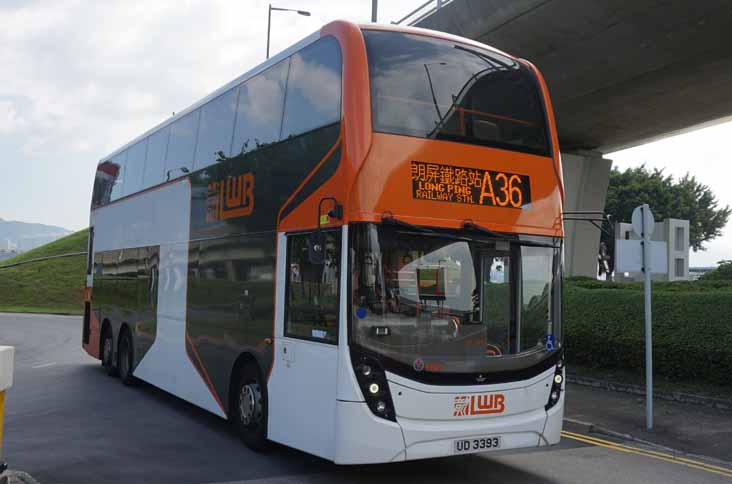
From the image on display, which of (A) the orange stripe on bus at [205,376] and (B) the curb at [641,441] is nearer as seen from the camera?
(B) the curb at [641,441]

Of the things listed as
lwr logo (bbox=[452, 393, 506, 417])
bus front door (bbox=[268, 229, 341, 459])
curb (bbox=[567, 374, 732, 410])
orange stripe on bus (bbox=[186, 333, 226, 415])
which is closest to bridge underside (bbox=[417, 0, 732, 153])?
curb (bbox=[567, 374, 732, 410])

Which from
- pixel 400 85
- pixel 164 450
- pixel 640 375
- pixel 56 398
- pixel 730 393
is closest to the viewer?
pixel 400 85

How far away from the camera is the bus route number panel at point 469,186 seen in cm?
721

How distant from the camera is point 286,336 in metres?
7.98

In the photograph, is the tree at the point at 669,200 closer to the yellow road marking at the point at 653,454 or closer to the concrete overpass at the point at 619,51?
the concrete overpass at the point at 619,51

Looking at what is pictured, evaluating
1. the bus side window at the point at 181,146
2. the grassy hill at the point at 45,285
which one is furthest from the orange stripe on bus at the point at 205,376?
the grassy hill at the point at 45,285

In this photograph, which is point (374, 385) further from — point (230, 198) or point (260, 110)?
point (260, 110)

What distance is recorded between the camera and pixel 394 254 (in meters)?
6.98

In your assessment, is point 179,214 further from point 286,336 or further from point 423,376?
point 423,376

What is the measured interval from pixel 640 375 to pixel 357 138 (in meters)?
8.76

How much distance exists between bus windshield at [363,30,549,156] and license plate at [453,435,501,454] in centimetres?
280

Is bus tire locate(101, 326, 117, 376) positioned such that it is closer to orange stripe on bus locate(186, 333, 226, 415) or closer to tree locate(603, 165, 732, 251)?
orange stripe on bus locate(186, 333, 226, 415)

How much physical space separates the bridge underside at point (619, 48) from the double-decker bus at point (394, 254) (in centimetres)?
1395

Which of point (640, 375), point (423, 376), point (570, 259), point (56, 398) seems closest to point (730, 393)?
point (640, 375)
